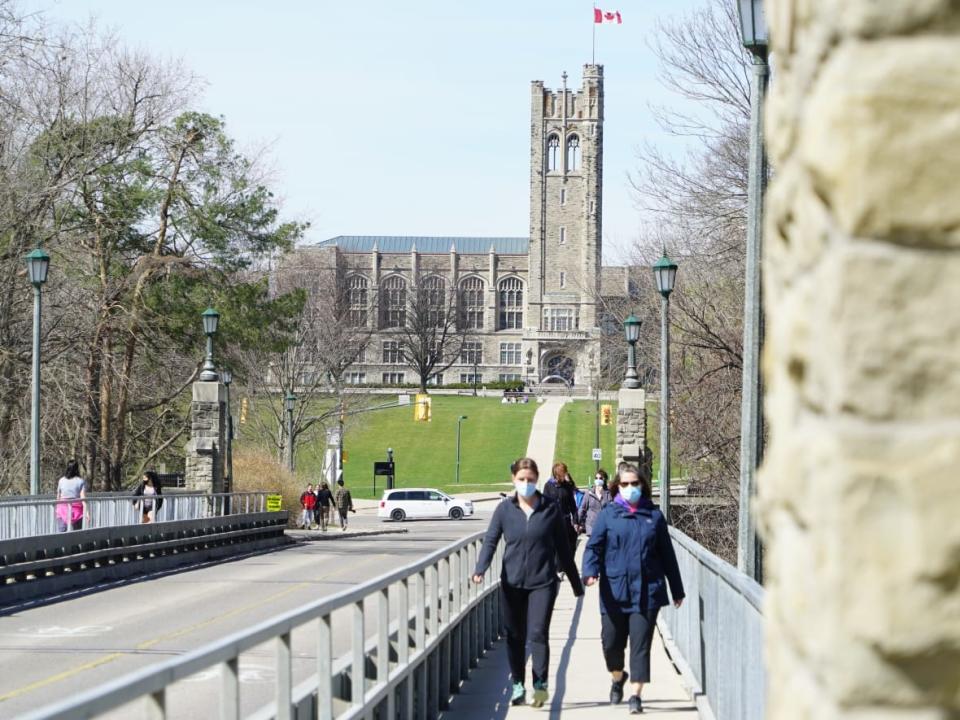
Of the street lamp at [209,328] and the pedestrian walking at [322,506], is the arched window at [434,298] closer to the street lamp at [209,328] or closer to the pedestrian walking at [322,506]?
the pedestrian walking at [322,506]

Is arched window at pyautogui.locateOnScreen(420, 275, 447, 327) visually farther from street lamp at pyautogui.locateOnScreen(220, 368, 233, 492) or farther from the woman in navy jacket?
the woman in navy jacket

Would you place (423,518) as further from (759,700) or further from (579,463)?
(759,700)

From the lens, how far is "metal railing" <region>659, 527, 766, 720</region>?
27.7 ft

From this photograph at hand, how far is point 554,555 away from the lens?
12578 millimetres

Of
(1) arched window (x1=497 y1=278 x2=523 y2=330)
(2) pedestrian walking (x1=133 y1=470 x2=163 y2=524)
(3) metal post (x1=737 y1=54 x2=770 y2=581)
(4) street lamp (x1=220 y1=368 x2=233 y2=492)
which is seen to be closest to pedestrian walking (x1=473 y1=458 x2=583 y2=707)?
(3) metal post (x1=737 y1=54 x2=770 y2=581)

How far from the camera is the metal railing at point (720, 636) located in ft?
27.7

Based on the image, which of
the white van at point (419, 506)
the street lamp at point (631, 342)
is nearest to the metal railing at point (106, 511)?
the street lamp at point (631, 342)

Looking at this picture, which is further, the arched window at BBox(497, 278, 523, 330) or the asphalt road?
the arched window at BBox(497, 278, 523, 330)

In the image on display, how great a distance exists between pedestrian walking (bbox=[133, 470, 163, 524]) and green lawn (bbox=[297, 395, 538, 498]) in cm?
4882

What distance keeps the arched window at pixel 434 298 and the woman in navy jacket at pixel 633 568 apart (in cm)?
16324

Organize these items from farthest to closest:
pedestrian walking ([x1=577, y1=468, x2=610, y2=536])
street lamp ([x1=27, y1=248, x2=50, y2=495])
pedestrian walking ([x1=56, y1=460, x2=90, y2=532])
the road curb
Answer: the road curb
pedestrian walking ([x1=577, y1=468, x2=610, y2=536])
street lamp ([x1=27, y1=248, x2=50, y2=495])
pedestrian walking ([x1=56, y1=460, x2=90, y2=532])

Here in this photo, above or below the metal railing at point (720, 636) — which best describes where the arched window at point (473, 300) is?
above

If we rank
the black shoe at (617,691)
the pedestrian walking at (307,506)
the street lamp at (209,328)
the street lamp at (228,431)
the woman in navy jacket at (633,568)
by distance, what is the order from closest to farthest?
1. the woman in navy jacket at (633,568)
2. the black shoe at (617,691)
3. the street lamp at (209,328)
4. the street lamp at (228,431)
5. the pedestrian walking at (307,506)

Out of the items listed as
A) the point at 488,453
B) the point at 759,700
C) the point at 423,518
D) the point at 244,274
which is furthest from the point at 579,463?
the point at 759,700
